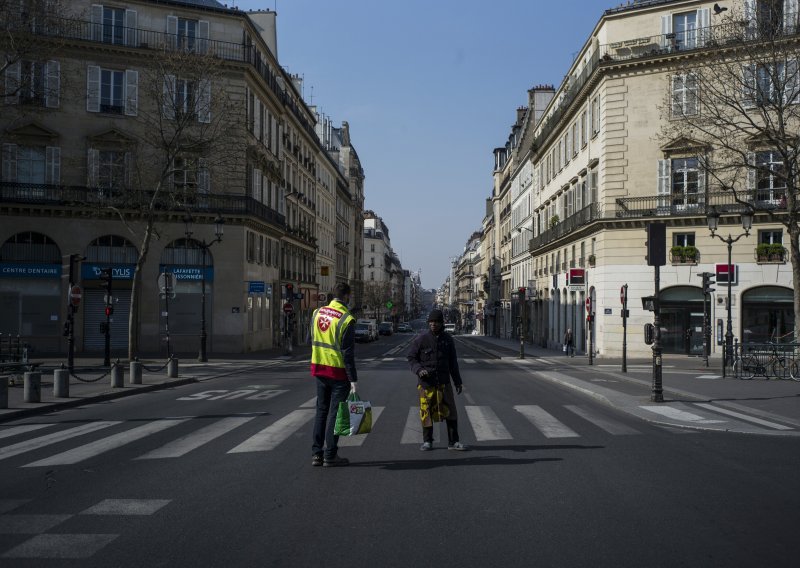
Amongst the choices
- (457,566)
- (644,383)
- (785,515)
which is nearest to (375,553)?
(457,566)

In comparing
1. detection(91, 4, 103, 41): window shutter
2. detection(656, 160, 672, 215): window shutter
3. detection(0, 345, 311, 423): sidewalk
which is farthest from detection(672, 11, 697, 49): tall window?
detection(91, 4, 103, 41): window shutter

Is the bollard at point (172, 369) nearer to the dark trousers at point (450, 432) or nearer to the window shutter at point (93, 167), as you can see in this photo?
the dark trousers at point (450, 432)

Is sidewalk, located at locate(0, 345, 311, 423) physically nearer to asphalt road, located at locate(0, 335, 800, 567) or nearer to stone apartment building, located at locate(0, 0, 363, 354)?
asphalt road, located at locate(0, 335, 800, 567)

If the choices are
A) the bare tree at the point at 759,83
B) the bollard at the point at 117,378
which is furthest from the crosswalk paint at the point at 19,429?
the bare tree at the point at 759,83

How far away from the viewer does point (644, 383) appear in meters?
21.7

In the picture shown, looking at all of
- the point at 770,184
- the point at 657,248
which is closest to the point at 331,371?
the point at 657,248

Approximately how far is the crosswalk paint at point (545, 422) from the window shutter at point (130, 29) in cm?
3006

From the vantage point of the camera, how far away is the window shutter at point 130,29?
36.3 metres

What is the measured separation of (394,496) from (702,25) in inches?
1385

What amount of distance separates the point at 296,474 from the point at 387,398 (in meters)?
8.72

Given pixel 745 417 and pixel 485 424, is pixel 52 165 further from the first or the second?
pixel 745 417

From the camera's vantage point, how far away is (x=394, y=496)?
284 inches

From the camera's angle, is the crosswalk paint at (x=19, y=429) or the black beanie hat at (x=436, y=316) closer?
the black beanie hat at (x=436, y=316)

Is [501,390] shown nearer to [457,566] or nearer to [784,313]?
[457,566]
